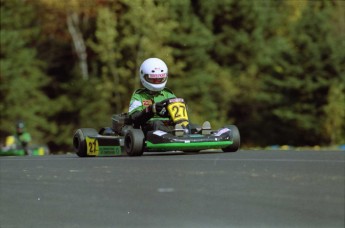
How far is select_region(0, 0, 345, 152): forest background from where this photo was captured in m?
50.4

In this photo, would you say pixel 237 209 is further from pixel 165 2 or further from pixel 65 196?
pixel 165 2

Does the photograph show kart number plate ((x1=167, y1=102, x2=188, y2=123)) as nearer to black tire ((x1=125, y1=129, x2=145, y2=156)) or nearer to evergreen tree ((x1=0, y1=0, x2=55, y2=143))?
black tire ((x1=125, y1=129, x2=145, y2=156))

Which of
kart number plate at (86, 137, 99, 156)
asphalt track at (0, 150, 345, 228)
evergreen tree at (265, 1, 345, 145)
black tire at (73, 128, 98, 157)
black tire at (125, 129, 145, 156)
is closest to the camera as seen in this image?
asphalt track at (0, 150, 345, 228)

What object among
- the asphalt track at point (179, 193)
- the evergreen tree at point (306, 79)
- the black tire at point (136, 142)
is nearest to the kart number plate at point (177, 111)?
the black tire at point (136, 142)

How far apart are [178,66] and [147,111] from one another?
1423 inches

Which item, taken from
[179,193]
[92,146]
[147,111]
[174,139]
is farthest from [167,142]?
[179,193]

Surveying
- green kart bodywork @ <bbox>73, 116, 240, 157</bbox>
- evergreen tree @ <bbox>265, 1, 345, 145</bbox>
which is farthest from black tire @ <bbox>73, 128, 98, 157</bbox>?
evergreen tree @ <bbox>265, 1, 345, 145</bbox>

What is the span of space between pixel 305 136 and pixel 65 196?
4290cm

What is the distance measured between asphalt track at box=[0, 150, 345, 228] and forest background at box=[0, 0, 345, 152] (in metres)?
35.4

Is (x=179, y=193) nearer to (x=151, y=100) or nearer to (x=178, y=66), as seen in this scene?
(x=151, y=100)

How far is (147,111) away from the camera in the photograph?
14609 millimetres

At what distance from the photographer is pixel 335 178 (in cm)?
792

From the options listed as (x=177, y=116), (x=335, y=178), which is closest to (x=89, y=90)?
(x=177, y=116)

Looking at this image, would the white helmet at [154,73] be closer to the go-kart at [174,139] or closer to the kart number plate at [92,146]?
the go-kart at [174,139]
